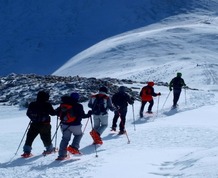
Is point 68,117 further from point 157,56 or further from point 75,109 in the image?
point 157,56

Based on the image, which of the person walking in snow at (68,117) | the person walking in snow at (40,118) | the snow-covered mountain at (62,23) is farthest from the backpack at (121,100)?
the snow-covered mountain at (62,23)

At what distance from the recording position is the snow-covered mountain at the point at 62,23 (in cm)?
9138

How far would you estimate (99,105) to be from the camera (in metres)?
12.0

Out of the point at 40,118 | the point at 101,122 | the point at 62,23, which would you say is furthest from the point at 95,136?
the point at 62,23

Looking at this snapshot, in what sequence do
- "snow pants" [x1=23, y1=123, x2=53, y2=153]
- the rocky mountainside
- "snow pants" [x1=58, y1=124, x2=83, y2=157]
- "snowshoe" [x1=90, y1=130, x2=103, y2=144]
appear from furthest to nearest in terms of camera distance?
the rocky mountainside, "snowshoe" [x1=90, y1=130, x2=103, y2=144], "snow pants" [x1=23, y1=123, x2=53, y2=153], "snow pants" [x1=58, y1=124, x2=83, y2=157]

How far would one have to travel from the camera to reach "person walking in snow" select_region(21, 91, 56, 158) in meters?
10.6

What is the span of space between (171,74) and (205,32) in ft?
88.4

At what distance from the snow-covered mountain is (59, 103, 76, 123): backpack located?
7727 centimetres

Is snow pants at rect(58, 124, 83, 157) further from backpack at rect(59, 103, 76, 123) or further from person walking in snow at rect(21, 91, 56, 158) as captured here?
person walking in snow at rect(21, 91, 56, 158)

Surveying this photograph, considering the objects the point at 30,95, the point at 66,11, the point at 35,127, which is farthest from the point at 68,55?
the point at 35,127

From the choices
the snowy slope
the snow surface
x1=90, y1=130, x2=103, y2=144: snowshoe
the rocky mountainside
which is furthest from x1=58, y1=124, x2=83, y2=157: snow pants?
the snowy slope

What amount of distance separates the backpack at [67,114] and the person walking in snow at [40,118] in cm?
45

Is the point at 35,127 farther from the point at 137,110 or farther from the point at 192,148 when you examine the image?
the point at 137,110

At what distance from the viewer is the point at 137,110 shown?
770 inches
